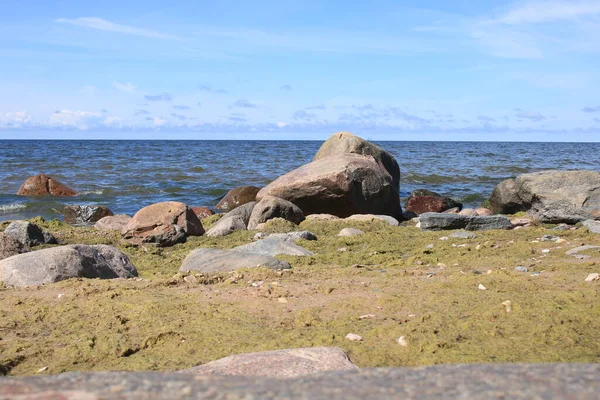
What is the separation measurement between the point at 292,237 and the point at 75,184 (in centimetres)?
1478

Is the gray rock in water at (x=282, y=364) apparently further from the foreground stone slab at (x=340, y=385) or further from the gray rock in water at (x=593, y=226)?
the gray rock in water at (x=593, y=226)

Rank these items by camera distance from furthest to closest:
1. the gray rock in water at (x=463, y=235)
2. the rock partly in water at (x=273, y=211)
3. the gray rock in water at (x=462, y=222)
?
the rock partly in water at (x=273, y=211), the gray rock in water at (x=462, y=222), the gray rock in water at (x=463, y=235)

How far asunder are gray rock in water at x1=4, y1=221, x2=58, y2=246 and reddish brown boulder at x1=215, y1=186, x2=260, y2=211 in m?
6.87

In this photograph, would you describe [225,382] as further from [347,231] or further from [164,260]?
[347,231]

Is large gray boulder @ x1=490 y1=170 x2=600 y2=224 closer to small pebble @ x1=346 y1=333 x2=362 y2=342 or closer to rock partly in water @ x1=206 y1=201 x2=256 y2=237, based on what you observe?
rock partly in water @ x1=206 y1=201 x2=256 y2=237

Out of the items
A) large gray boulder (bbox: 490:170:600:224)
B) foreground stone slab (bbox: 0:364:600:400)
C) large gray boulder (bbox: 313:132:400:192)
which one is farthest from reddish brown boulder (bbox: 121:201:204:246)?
foreground stone slab (bbox: 0:364:600:400)

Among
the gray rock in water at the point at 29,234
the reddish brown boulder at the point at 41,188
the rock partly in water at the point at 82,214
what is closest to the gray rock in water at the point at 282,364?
the gray rock in water at the point at 29,234

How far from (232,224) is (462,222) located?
3899 millimetres

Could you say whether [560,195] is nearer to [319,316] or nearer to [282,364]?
[319,316]

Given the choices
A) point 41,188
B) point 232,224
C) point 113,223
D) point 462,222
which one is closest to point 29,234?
point 113,223

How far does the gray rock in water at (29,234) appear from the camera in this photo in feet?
30.3

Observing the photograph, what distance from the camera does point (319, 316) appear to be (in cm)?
444

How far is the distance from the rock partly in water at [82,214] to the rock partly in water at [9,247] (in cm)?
594

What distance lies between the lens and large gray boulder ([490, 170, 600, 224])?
10.7 metres
